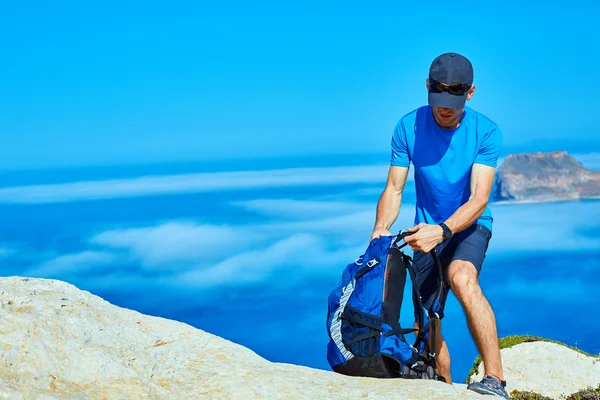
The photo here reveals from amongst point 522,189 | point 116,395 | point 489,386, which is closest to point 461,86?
point 489,386

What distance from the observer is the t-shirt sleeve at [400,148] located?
663 cm

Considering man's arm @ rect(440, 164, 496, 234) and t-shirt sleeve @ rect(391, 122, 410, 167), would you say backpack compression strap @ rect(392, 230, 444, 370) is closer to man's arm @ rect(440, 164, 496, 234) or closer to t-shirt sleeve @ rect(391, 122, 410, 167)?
man's arm @ rect(440, 164, 496, 234)

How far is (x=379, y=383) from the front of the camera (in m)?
5.10

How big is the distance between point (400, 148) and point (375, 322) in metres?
1.89

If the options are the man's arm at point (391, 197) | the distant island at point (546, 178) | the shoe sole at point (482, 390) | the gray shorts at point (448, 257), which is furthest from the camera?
the distant island at point (546, 178)

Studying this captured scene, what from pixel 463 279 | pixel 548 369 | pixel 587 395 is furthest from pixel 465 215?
Result: pixel 548 369

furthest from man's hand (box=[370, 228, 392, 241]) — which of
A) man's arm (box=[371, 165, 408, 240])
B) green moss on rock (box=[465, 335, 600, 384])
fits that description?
green moss on rock (box=[465, 335, 600, 384])

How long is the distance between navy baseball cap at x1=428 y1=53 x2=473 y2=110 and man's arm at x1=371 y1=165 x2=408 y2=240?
2.89ft

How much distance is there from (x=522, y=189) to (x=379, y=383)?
80.7 metres

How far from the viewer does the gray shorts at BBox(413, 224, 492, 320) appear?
242 inches

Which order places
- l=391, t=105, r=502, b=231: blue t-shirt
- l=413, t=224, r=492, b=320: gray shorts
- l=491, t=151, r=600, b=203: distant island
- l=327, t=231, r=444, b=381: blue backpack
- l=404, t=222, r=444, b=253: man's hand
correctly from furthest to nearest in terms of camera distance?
l=491, t=151, r=600, b=203: distant island < l=391, t=105, r=502, b=231: blue t-shirt < l=413, t=224, r=492, b=320: gray shorts < l=404, t=222, r=444, b=253: man's hand < l=327, t=231, r=444, b=381: blue backpack

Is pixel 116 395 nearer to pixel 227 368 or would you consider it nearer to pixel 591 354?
pixel 227 368

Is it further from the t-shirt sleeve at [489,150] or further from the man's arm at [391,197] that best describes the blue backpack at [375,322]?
the t-shirt sleeve at [489,150]

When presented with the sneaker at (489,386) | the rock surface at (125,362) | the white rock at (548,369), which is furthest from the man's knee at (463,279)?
the white rock at (548,369)
